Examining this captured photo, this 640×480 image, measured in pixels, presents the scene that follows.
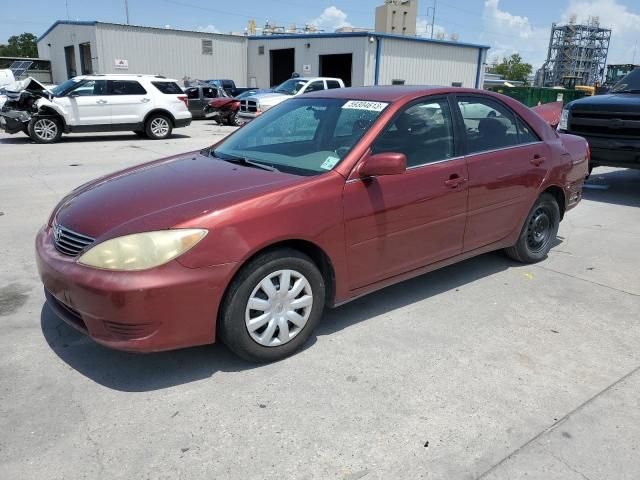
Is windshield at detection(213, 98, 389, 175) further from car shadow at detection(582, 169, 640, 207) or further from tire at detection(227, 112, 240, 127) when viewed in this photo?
tire at detection(227, 112, 240, 127)

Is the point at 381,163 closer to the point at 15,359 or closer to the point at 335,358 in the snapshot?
the point at 335,358

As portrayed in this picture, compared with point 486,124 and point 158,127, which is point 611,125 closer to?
point 486,124

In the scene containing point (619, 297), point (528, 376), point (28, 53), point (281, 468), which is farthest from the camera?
point (28, 53)

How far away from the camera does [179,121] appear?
15.5 metres

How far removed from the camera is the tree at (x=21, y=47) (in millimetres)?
91250

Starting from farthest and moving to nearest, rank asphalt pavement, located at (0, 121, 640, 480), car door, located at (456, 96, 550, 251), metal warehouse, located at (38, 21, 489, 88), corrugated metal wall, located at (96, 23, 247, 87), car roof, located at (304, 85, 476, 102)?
corrugated metal wall, located at (96, 23, 247, 87), metal warehouse, located at (38, 21, 489, 88), car door, located at (456, 96, 550, 251), car roof, located at (304, 85, 476, 102), asphalt pavement, located at (0, 121, 640, 480)

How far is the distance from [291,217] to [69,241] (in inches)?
51.4

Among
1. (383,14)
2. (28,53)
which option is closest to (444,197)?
(383,14)

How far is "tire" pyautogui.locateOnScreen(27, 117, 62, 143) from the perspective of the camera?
44.9ft

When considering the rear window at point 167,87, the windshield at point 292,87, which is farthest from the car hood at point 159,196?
the windshield at point 292,87

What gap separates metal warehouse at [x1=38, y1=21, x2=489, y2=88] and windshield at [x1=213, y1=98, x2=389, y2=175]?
24.4 metres

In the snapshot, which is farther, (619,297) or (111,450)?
(619,297)

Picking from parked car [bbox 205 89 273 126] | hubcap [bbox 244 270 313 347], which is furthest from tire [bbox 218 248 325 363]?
parked car [bbox 205 89 273 126]

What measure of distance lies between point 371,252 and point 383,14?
175ft
